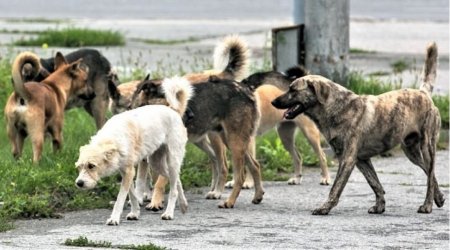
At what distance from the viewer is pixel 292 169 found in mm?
12719

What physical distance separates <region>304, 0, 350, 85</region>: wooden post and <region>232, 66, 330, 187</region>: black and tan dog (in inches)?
80.5

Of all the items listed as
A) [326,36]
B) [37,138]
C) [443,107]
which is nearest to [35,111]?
[37,138]

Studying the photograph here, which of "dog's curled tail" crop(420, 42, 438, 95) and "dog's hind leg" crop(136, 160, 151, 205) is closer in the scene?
"dog's hind leg" crop(136, 160, 151, 205)

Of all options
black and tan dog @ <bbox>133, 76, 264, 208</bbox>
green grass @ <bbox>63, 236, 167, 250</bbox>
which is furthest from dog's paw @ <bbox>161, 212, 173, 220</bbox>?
green grass @ <bbox>63, 236, 167, 250</bbox>

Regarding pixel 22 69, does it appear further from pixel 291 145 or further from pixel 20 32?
pixel 20 32

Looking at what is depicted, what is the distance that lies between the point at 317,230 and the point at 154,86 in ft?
7.03

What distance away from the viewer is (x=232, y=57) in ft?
39.8

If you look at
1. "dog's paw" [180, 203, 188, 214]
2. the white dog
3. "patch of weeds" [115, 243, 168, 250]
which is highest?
the white dog

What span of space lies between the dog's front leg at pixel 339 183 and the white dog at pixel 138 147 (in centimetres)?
112

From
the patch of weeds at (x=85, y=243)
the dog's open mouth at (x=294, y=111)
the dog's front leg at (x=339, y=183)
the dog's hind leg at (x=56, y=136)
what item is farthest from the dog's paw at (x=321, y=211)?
the dog's hind leg at (x=56, y=136)

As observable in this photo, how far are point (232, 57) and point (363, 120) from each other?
6.51ft

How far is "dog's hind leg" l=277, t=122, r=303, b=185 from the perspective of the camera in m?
12.1

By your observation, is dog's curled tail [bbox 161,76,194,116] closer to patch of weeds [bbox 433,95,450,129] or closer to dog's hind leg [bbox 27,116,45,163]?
dog's hind leg [bbox 27,116,45,163]

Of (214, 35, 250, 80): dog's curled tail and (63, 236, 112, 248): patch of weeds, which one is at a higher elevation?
(214, 35, 250, 80): dog's curled tail
